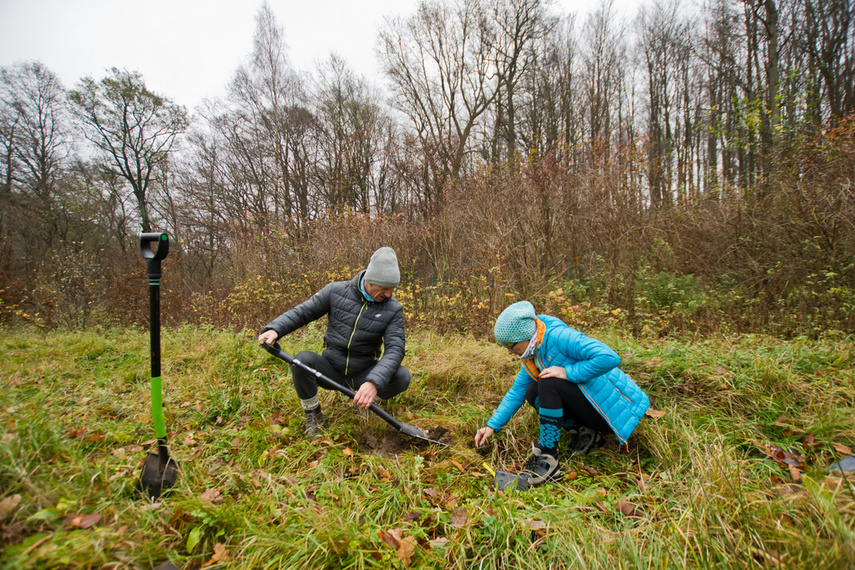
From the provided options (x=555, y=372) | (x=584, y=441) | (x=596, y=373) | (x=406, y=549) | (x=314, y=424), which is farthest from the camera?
(x=314, y=424)

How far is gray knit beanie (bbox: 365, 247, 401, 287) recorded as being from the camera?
2.83 metres

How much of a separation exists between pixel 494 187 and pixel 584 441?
6.43 metres

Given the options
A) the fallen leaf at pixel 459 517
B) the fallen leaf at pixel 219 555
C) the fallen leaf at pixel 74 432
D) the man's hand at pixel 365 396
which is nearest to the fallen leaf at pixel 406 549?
the fallen leaf at pixel 459 517

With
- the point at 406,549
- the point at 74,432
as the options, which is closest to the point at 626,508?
the point at 406,549

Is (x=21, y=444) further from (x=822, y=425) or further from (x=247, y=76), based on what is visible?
(x=247, y=76)

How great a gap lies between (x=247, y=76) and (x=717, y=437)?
18.5 m

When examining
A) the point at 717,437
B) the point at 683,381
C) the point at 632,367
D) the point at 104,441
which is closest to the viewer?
the point at 717,437

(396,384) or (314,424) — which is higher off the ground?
(396,384)

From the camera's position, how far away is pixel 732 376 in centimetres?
291

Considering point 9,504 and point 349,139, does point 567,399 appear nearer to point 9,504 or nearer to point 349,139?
point 9,504

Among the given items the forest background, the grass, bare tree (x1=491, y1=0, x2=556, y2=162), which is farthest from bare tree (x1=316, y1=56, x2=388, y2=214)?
the grass

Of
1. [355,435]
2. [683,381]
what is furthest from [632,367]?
[355,435]

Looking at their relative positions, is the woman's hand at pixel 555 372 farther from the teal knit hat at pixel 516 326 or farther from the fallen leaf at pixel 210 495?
the fallen leaf at pixel 210 495

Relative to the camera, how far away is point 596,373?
2234 millimetres
